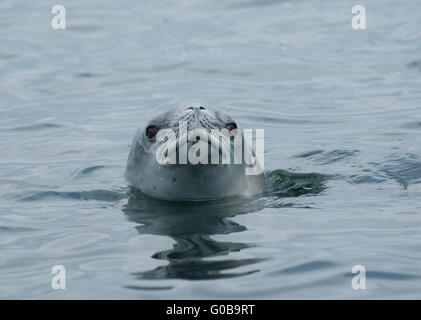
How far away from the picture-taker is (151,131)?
7.62 metres

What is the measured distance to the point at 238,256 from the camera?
593 centimetres

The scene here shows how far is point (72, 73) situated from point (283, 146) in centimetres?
579

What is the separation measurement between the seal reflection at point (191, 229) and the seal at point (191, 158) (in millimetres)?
101

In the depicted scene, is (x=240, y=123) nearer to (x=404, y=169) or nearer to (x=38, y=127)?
(x=38, y=127)

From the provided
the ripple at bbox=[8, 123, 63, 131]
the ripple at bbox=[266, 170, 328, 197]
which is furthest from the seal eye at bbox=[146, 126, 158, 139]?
the ripple at bbox=[8, 123, 63, 131]

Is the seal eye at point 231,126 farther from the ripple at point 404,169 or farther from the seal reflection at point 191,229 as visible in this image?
the ripple at point 404,169

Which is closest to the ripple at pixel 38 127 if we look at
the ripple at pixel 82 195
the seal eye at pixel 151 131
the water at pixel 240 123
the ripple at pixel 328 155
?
the water at pixel 240 123

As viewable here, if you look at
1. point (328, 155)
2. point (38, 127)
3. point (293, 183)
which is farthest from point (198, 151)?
point (38, 127)

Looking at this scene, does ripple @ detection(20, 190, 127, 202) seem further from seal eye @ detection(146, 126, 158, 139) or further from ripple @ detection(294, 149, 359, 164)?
ripple @ detection(294, 149, 359, 164)

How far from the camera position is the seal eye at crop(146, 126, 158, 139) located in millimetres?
7602

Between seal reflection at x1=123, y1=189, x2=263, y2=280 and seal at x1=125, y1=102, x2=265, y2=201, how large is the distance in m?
0.10
